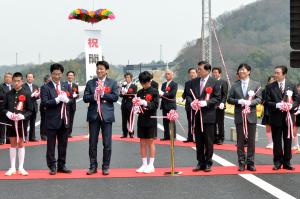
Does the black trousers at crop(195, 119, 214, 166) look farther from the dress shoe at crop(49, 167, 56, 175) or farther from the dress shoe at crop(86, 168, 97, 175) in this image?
the dress shoe at crop(49, 167, 56, 175)

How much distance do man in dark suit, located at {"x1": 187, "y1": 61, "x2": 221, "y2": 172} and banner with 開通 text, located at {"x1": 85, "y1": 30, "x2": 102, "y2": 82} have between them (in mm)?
7262

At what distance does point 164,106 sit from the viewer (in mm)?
15805

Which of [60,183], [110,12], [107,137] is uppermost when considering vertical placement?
[110,12]

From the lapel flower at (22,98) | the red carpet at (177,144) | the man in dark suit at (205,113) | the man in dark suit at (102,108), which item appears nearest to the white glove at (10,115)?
the lapel flower at (22,98)

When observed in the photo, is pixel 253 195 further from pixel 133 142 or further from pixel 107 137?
pixel 133 142

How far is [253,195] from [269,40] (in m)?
146

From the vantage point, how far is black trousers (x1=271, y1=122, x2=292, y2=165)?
10250mm

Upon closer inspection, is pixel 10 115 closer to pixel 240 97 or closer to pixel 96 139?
pixel 96 139

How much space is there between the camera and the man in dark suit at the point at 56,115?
999 cm

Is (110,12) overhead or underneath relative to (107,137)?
overhead


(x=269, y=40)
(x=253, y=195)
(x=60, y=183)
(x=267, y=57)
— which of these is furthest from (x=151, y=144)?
(x=269, y=40)

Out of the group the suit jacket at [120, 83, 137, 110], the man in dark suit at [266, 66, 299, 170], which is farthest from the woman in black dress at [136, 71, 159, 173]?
the suit jacket at [120, 83, 137, 110]

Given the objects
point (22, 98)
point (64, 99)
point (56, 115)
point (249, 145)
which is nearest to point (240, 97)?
point (249, 145)

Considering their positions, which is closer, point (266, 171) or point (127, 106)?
point (266, 171)
